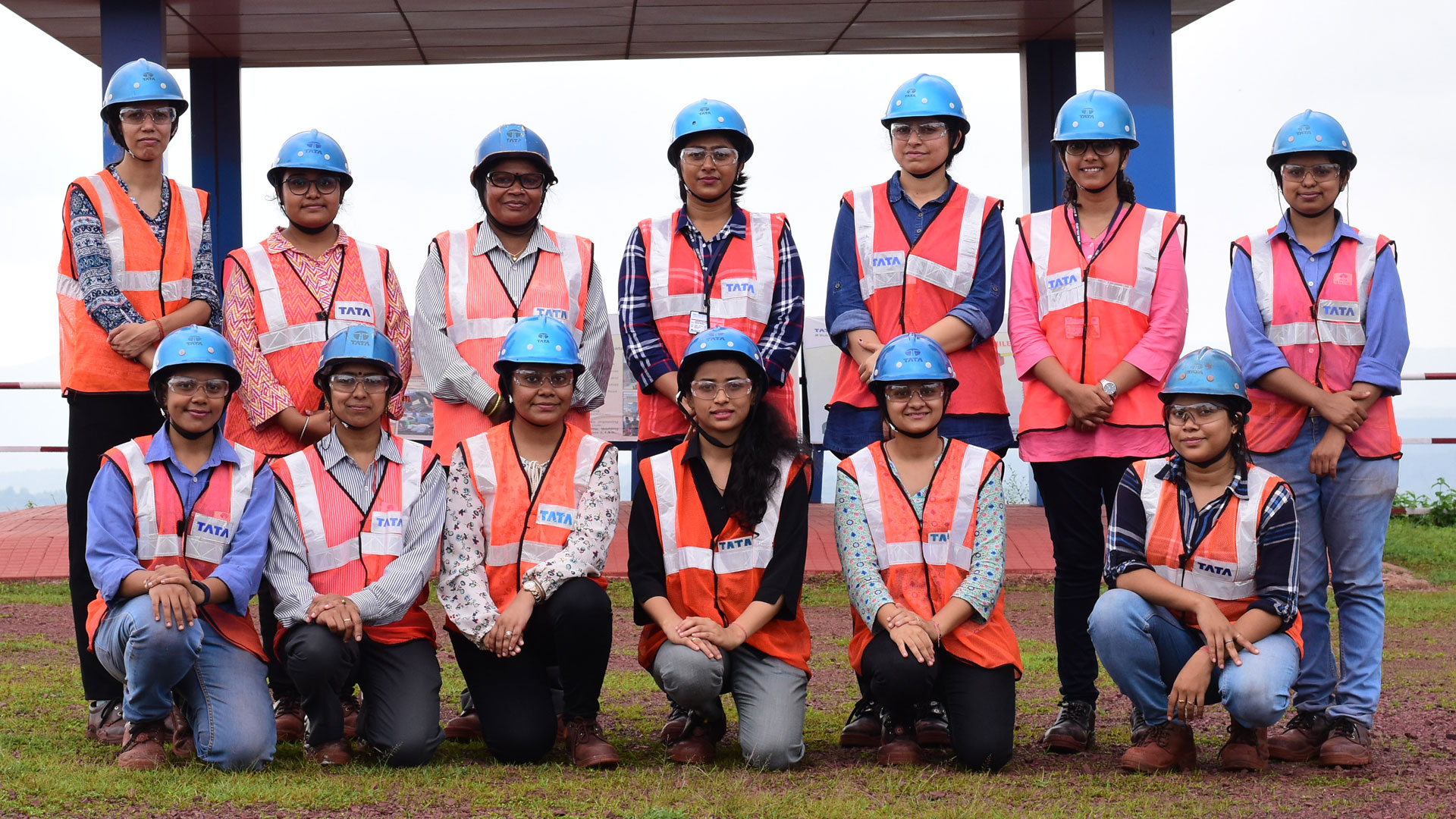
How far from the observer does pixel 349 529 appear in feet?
15.9

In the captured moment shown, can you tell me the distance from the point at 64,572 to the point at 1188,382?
8930 millimetres

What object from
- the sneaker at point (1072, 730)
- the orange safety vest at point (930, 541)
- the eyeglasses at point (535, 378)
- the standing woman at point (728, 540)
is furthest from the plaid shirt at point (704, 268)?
the sneaker at point (1072, 730)

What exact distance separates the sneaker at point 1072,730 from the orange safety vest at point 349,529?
2293 millimetres

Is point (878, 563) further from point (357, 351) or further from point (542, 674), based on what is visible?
point (357, 351)

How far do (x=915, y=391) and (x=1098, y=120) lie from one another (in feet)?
4.08

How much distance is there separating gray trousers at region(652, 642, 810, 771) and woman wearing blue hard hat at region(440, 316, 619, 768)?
26cm

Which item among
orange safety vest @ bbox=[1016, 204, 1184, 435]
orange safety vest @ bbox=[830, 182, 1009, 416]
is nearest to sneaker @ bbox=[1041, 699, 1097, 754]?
orange safety vest @ bbox=[1016, 204, 1184, 435]

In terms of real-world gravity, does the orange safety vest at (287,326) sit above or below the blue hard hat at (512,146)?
below

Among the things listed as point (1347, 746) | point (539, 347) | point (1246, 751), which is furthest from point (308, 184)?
point (1347, 746)

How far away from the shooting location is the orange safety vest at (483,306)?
5.35 meters

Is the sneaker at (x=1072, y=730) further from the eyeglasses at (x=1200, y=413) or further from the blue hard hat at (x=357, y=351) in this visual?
the blue hard hat at (x=357, y=351)

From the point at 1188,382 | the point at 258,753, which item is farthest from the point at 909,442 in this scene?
the point at 258,753

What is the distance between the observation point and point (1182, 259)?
5.20 meters

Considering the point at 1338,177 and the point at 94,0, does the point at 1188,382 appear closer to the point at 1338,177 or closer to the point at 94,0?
the point at 1338,177
